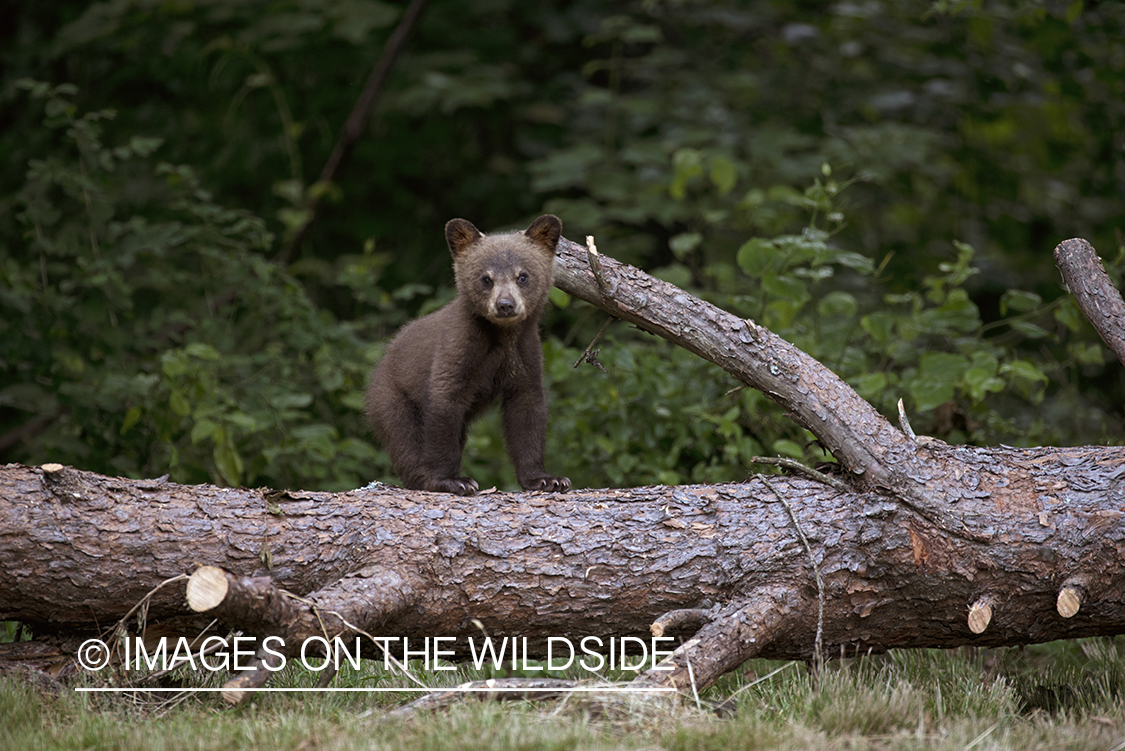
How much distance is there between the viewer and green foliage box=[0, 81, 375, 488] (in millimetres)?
5574

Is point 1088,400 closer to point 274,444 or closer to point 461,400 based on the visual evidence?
point 461,400

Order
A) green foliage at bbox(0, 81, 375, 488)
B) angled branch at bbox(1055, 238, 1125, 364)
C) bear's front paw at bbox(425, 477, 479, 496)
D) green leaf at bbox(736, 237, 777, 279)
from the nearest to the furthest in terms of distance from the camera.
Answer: angled branch at bbox(1055, 238, 1125, 364)
bear's front paw at bbox(425, 477, 479, 496)
green leaf at bbox(736, 237, 777, 279)
green foliage at bbox(0, 81, 375, 488)

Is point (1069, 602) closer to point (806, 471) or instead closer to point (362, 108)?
point (806, 471)

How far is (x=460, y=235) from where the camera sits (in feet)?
16.0

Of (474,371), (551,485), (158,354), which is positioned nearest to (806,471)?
(551,485)

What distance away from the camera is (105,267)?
18.9ft

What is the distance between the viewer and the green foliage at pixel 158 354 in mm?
5574

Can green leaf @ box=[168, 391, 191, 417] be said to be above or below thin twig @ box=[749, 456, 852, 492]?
below

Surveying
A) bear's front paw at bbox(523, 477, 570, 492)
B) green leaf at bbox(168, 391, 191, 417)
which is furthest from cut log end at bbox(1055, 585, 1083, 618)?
green leaf at bbox(168, 391, 191, 417)

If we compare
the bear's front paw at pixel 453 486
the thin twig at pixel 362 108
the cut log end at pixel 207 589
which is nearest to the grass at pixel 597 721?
the cut log end at pixel 207 589

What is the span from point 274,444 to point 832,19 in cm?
594

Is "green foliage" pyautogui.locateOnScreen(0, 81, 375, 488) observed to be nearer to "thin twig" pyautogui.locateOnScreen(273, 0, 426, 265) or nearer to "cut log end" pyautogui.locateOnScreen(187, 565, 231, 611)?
"thin twig" pyautogui.locateOnScreen(273, 0, 426, 265)

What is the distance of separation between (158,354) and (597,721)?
4.89 metres

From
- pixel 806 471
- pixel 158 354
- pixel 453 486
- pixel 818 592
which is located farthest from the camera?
pixel 158 354
